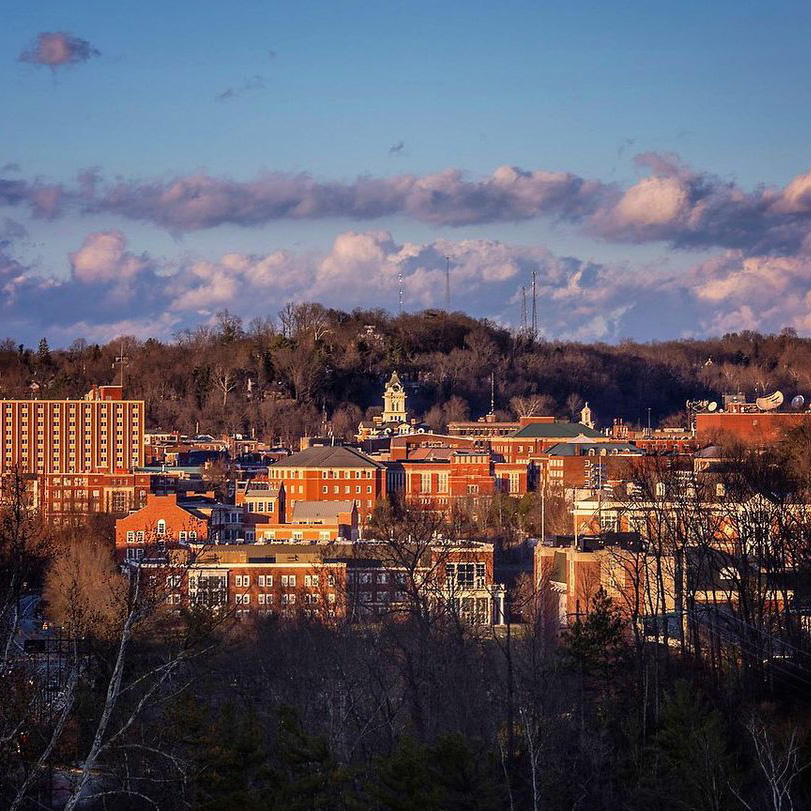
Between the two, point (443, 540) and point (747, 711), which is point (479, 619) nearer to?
point (443, 540)

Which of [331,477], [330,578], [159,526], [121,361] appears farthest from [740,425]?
[121,361]

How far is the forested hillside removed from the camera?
128 metres

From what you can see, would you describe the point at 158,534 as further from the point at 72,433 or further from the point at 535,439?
the point at 72,433

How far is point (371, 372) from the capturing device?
13812 centimetres

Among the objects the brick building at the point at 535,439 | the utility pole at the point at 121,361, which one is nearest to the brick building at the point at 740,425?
the brick building at the point at 535,439

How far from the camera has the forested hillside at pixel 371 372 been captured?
419ft

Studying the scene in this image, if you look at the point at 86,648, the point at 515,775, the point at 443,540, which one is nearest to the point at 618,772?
the point at 515,775

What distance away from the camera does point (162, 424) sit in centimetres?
12694

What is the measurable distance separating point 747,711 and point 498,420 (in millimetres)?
100026

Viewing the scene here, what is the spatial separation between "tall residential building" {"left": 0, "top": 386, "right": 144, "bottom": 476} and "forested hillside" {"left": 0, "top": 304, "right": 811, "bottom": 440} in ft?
50.1

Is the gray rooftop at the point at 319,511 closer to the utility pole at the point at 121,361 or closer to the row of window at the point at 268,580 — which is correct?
the row of window at the point at 268,580

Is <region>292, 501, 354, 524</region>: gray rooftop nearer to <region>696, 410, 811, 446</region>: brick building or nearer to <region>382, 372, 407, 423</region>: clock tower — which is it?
<region>696, 410, 811, 446</region>: brick building

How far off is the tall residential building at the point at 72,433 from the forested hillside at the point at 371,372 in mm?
15261

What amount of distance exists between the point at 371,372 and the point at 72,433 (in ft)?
122
